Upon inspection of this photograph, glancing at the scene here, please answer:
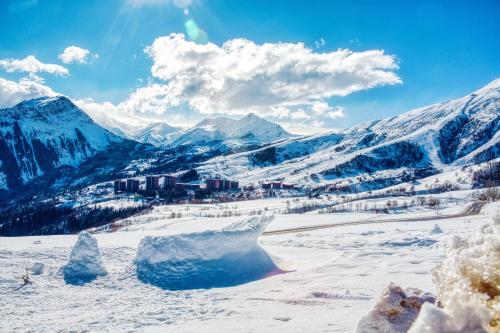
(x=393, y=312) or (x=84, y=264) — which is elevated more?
(x=393, y=312)

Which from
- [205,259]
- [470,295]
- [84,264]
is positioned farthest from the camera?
[205,259]

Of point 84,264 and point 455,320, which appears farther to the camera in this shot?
point 84,264

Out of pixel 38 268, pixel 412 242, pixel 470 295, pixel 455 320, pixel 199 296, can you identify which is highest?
pixel 470 295

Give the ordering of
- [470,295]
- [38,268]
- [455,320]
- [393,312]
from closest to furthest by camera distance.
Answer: [455,320]
[470,295]
[393,312]
[38,268]

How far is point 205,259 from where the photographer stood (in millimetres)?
22969

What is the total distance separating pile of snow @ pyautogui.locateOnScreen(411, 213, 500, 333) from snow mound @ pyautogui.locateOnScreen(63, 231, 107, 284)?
1978 cm

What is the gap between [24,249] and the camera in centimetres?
2347

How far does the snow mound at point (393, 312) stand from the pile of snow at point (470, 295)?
140 inches

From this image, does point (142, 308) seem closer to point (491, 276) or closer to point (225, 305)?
point (225, 305)

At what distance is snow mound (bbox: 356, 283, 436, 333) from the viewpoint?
725 centimetres

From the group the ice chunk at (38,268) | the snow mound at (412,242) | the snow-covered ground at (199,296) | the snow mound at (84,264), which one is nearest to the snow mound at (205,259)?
the snow-covered ground at (199,296)

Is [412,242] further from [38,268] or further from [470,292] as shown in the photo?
[470,292]

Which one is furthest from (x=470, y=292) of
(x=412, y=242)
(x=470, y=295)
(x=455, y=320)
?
(x=412, y=242)

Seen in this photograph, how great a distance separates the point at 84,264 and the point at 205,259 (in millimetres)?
6683
